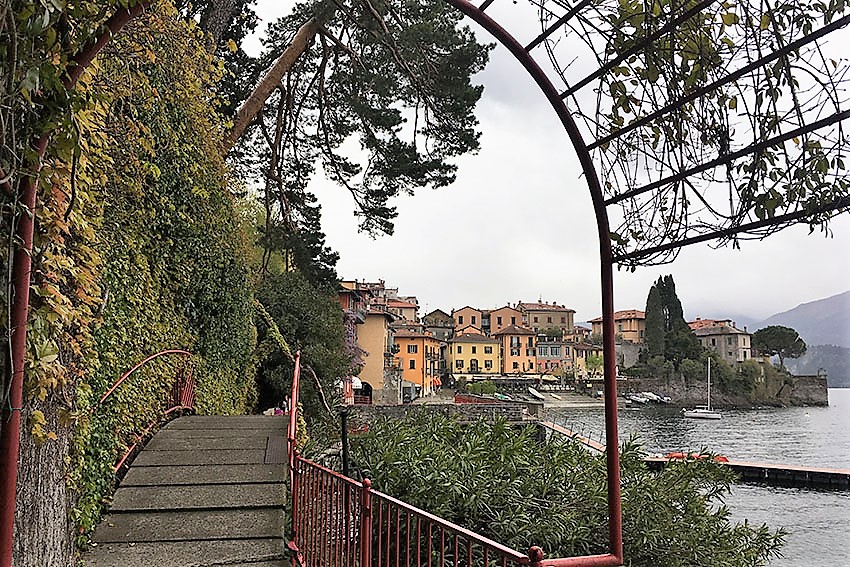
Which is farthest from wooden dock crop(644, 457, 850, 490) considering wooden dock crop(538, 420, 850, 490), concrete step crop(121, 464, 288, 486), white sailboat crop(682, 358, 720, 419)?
concrete step crop(121, 464, 288, 486)

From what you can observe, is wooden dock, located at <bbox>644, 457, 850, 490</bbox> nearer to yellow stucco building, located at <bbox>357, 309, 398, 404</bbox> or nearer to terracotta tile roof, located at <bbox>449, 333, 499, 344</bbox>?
yellow stucco building, located at <bbox>357, 309, 398, 404</bbox>

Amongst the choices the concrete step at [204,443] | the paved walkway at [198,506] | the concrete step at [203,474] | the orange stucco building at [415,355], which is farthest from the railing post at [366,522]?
the orange stucco building at [415,355]

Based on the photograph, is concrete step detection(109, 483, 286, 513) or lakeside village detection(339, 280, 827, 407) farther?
lakeside village detection(339, 280, 827, 407)

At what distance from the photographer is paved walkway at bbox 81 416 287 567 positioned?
4.19m

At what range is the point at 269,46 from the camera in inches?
483

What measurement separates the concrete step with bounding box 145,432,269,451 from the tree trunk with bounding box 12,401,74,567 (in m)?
2.20

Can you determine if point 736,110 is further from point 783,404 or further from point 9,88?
point 783,404

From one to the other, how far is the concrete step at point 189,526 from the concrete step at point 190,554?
0.20ft

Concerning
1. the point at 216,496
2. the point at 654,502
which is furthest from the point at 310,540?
the point at 654,502

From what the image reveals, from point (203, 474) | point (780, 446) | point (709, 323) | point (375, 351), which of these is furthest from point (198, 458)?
point (709, 323)

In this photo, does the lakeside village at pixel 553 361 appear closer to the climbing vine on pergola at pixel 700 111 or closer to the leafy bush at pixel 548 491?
the leafy bush at pixel 548 491

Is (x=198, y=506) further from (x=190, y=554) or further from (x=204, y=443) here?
(x=204, y=443)

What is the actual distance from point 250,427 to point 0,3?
17.4 feet

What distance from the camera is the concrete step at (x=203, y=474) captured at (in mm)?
5051
